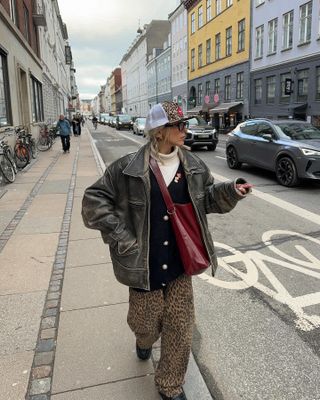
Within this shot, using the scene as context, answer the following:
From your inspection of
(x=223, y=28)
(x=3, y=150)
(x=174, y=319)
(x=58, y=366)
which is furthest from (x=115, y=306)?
(x=223, y=28)

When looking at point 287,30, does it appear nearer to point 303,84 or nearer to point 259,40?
point 303,84

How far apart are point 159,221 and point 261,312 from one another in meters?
1.81

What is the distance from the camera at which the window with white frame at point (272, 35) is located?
91.8 ft

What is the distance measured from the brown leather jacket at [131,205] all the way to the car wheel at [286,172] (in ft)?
24.9

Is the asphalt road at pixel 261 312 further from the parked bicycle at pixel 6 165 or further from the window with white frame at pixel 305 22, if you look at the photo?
the window with white frame at pixel 305 22

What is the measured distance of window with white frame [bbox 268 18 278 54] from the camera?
2798cm

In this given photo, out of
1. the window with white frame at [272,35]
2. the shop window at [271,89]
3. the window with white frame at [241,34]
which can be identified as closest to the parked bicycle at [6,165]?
the shop window at [271,89]

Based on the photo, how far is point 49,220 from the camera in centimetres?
669

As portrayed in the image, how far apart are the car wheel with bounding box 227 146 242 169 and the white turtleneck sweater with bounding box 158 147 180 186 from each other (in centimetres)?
1041

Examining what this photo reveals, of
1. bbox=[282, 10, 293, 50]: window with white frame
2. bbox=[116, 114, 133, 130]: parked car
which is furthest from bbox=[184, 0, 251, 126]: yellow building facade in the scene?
bbox=[116, 114, 133, 130]: parked car

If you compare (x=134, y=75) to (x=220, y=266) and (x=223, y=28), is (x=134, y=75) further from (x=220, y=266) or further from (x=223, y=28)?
(x=220, y=266)

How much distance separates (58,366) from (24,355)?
315 millimetres

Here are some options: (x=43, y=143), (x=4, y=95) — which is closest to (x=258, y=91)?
(x=43, y=143)

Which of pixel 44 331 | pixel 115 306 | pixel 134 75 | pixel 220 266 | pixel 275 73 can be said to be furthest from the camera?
pixel 134 75
